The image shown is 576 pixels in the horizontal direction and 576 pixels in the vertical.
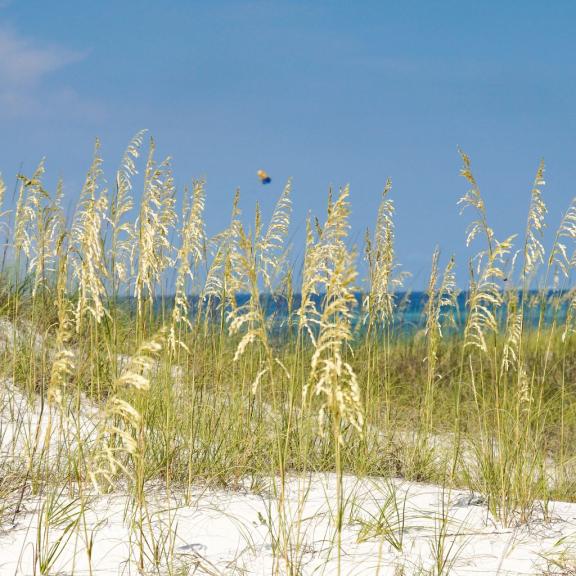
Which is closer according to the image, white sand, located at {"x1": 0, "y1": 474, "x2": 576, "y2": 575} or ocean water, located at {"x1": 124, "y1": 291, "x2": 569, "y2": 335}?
white sand, located at {"x1": 0, "y1": 474, "x2": 576, "y2": 575}

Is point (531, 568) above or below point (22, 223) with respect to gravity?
below

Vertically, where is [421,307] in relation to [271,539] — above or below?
above

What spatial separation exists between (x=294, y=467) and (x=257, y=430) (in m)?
0.36

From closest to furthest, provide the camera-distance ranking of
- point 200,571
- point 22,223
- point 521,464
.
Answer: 1. point 200,571
2. point 521,464
3. point 22,223

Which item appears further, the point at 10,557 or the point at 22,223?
the point at 22,223

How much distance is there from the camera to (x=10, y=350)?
708 centimetres

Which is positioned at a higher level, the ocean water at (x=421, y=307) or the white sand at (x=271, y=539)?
the ocean water at (x=421, y=307)

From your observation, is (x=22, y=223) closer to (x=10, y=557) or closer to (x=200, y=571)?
(x=10, y=557)

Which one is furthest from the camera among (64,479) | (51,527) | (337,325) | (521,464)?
(64,479)

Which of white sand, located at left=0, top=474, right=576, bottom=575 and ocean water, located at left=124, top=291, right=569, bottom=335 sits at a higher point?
ocean water, located at left=124, top=291, right=569, bottom=335

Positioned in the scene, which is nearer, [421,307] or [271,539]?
[271,539]

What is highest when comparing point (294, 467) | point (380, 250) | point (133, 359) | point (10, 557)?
point (380, 250)

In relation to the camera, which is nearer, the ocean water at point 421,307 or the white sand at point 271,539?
the white sand at point 271,539

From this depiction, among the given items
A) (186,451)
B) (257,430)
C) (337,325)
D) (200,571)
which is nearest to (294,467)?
(257,430)
